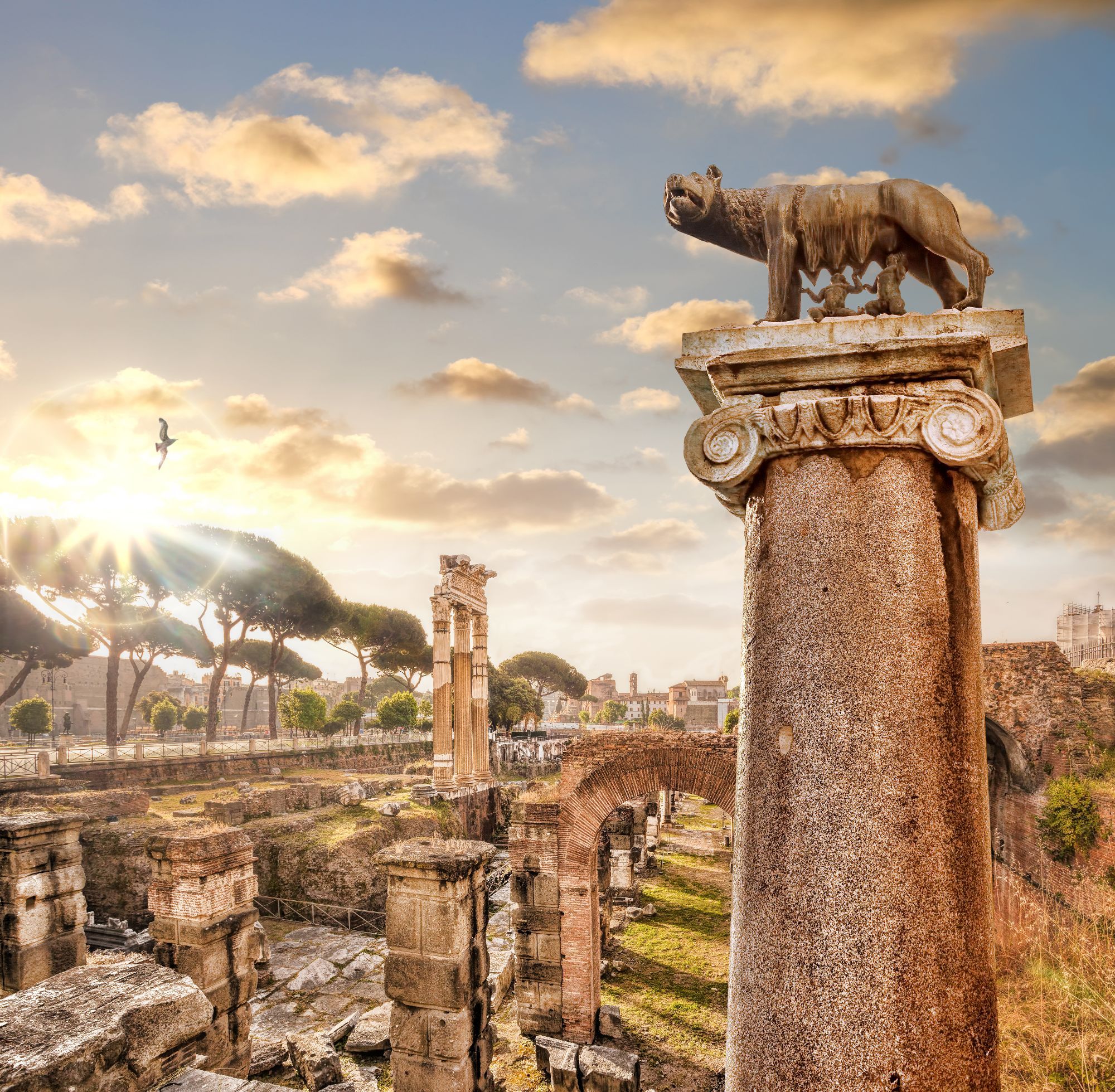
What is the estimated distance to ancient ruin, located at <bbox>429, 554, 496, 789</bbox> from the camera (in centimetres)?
1920

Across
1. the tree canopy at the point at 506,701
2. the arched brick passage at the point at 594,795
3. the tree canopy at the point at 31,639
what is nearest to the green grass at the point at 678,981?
the arched brick passage at the point at 594,795

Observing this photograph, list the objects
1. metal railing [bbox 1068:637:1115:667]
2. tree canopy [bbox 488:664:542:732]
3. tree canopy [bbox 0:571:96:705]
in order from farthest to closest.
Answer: tree canopy [bbox 488:664:542:732], tree canopy [bbox 0:571:96:705], metal railing [bbox 1068:637:1115:667]

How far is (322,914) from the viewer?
1202 cm

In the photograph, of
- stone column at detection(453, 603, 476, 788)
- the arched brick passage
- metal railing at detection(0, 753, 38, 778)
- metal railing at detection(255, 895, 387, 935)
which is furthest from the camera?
stone column at detection(453, 603, 476, 788)

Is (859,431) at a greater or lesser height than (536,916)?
greater

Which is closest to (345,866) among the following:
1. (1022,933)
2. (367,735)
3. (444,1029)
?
(444,1029)

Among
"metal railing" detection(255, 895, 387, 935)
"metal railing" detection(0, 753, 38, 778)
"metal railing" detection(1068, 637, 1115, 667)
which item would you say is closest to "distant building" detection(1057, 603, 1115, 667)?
"metal railing" detection(1068, 637, 1115, 667)

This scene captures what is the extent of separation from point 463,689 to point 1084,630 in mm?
31569

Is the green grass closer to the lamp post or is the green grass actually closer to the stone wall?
the stone wall

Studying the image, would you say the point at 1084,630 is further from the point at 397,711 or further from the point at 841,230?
the point at 841,230

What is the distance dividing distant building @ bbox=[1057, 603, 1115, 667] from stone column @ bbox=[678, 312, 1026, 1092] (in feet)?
93.9

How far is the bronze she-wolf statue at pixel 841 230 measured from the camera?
7.68 feet

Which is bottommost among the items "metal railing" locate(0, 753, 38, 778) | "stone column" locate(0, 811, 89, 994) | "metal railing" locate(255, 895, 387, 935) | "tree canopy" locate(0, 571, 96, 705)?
"metal railing" locate(255, 895, 387, 935)

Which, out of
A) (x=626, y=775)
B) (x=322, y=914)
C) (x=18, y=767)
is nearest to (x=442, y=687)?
(x=322, y=914)
